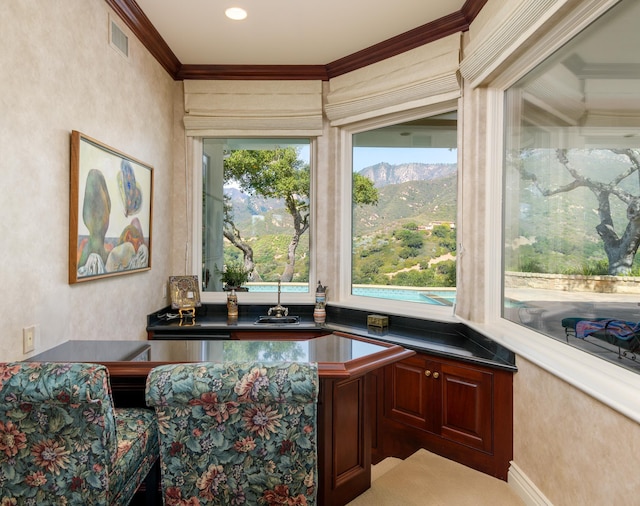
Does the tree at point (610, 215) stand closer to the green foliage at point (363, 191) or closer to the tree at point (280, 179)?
the green foliage at point (363, 191)

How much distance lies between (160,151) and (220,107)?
0.67m

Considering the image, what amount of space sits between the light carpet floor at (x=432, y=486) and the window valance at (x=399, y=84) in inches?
95.3

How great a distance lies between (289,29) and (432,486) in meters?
3.15

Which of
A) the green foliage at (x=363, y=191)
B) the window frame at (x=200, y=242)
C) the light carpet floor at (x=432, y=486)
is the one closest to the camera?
the light carpet floor at (x=432, y=486)

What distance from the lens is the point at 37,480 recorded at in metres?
1.33

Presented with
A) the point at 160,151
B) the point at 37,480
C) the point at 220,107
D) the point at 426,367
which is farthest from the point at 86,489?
the point at 220,107

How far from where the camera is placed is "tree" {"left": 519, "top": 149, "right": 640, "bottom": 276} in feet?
5.40

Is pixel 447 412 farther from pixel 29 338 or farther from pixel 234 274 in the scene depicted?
pixel 29 338

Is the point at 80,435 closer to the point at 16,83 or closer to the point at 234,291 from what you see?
the point at 16,83

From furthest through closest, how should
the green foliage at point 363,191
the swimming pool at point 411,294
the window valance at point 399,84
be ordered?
the green foliage at point 363,191, the swimming pool at point 411,294, the window valance at point 399,84

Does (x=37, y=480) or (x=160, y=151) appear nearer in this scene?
(x=37, y=480)

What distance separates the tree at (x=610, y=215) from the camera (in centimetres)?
164

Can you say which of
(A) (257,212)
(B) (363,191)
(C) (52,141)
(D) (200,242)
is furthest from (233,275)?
(C) (52,141)

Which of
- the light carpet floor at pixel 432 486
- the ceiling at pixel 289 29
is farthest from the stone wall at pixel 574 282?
the ceiling at pixel 289 29
